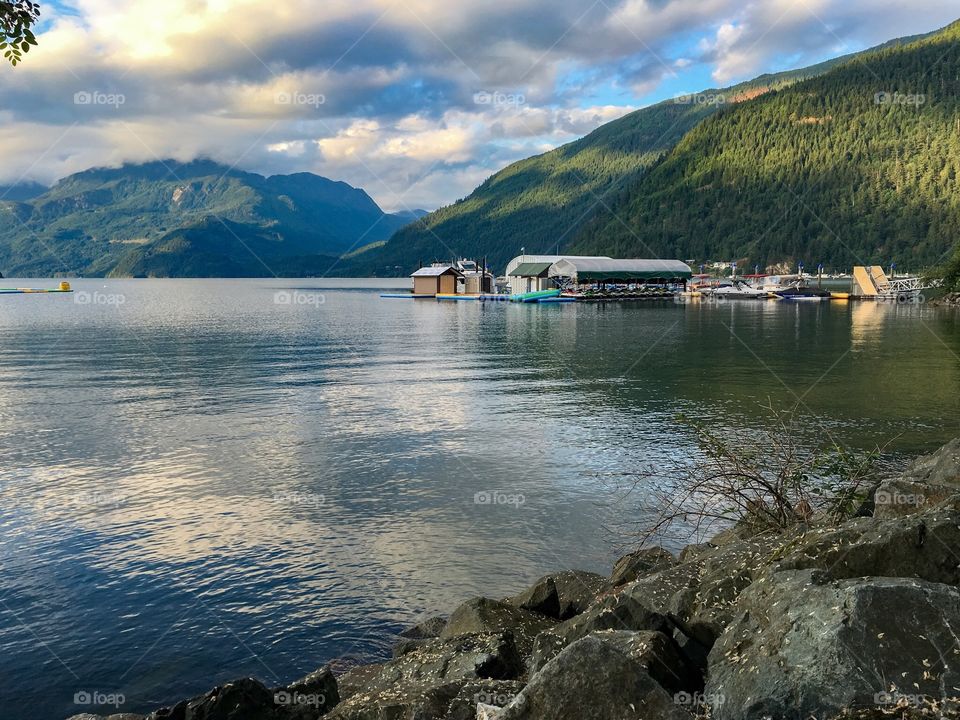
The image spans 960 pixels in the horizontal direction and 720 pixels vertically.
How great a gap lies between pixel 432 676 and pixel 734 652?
154 inches

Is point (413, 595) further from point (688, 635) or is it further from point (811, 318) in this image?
point (811, 318)

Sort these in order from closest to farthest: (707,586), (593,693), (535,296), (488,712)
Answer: (593,693) → (488,712) → (707,586) → (535,296)

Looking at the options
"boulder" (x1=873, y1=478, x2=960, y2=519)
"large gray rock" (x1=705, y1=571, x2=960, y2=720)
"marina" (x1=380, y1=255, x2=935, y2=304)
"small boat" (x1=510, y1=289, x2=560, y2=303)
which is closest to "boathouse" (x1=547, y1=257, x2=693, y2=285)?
"marina" (x1=380, y1=255, x2=935, y2=304)

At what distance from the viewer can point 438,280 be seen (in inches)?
7495

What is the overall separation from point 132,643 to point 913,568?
1234 cm

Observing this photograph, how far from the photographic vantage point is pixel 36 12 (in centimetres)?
Result: 930

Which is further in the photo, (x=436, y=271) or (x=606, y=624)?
(x=436, y=271)

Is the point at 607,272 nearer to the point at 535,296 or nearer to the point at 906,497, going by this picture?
the point at 535,296

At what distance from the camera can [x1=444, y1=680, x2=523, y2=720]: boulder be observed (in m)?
7.75

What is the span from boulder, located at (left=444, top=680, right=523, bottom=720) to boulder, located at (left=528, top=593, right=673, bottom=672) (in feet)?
2.70

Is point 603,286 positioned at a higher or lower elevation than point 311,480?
higher

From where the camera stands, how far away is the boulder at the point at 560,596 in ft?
42.4

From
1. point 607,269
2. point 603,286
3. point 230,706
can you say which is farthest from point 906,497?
point 607,269

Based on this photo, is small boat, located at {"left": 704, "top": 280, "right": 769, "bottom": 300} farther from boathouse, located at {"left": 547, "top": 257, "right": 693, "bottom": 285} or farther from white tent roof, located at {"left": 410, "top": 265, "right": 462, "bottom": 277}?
white tent roof, located at {"left": 410, "top": 265, "right": 462, "bottom": 277}
